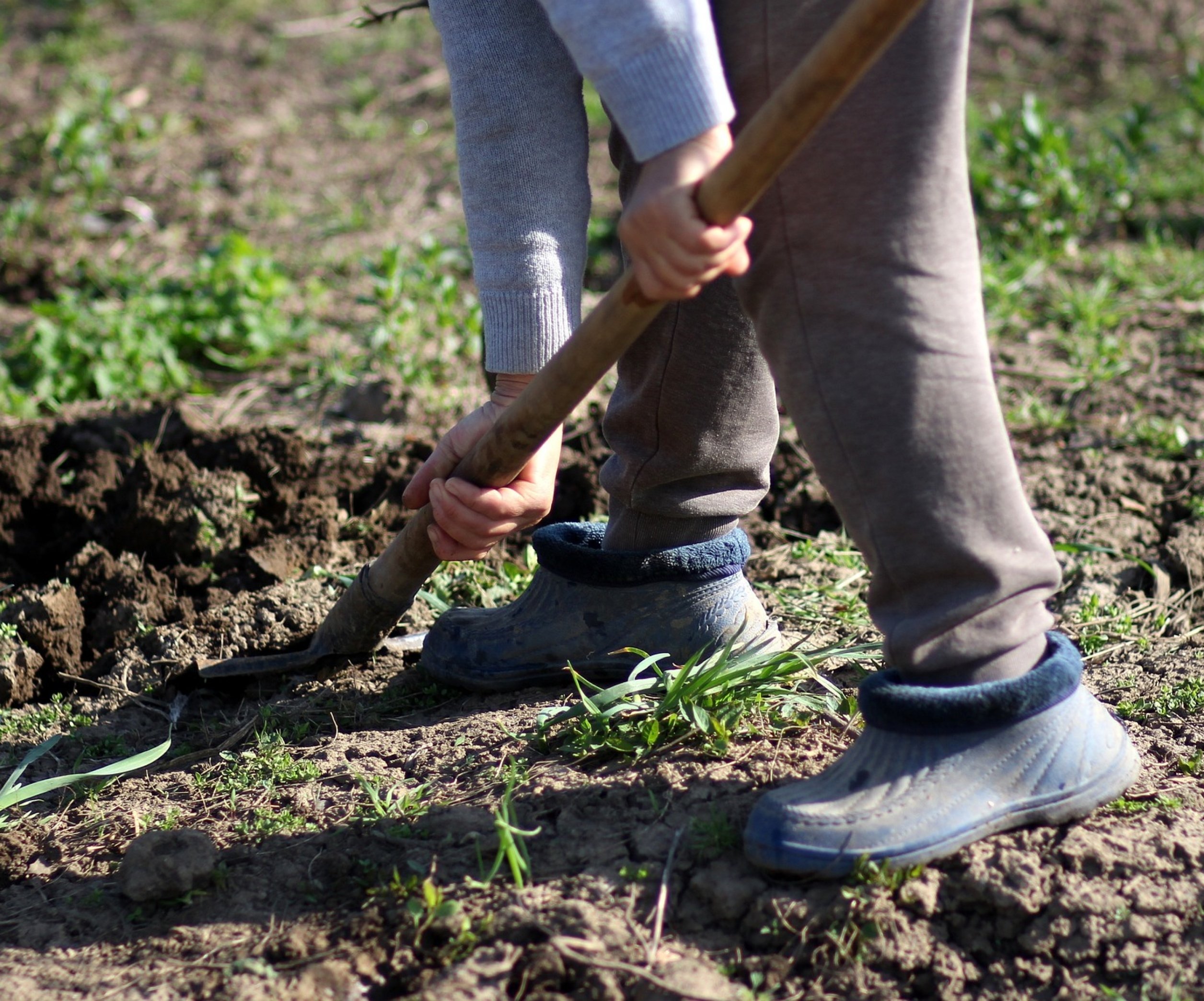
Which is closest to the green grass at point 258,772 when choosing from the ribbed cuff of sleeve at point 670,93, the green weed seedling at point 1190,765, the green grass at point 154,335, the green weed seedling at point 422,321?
the ribbed cuff of sleeve at point 670,93

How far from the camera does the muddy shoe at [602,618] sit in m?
2.25

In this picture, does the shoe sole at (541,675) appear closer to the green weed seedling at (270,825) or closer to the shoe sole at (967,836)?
the green weed seedling at (270,825)

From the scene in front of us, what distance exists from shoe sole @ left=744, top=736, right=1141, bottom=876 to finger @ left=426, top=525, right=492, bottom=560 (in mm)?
697

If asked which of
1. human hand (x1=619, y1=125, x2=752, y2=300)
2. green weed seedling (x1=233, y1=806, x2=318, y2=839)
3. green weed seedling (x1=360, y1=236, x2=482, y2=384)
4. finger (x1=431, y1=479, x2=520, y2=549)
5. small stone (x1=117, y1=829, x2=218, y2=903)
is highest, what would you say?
human hand (x1=619, y1=125, x2=752, y2=300)

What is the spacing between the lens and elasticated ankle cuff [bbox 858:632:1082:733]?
5.41ft

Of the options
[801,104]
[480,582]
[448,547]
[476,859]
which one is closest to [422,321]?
[480,582]

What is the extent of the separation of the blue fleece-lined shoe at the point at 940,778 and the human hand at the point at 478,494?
0.64 m

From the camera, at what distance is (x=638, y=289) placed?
5.27 feet

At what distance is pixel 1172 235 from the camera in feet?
15.6

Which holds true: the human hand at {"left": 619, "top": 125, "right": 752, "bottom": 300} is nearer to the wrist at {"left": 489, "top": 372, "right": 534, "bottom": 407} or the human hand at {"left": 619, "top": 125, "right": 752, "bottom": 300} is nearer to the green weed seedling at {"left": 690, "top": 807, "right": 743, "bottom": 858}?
the wrist at {"left": 489, "top": 372, "right": 534, "bottom": 407}

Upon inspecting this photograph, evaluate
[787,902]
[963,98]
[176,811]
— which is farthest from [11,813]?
[963,98]

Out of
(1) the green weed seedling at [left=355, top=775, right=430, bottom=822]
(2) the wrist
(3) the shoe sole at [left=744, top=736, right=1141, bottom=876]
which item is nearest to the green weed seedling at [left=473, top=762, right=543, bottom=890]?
(1) the green weed seedling at [left=355, top=775, right=430, bottom=822]

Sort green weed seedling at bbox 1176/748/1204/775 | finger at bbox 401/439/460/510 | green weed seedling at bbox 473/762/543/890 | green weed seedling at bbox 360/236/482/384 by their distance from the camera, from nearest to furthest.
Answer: green weed seedling at bbox 473/762/543/890 < green weed seedling at bbox 1176/748/1204/775 < finger at bbox 401/439/460/510 < green weed seedling at bbox 360/236/482/384

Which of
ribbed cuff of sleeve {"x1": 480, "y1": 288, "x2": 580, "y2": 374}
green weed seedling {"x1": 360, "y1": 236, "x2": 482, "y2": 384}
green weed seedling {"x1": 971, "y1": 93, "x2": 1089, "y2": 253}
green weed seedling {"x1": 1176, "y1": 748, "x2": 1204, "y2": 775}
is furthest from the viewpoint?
green weed seedling {"x1": 971, "y1": 93, "x2": 1089, "y2": 253}
